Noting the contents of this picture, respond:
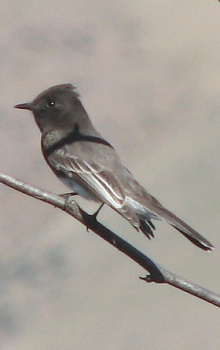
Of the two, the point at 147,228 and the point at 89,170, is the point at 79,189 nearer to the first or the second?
the point at 89,170

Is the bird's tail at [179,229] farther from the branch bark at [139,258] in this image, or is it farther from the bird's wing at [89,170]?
the branch bark at [139,258]

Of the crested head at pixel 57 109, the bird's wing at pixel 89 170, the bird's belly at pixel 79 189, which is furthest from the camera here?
the crested head at pixel 57 109

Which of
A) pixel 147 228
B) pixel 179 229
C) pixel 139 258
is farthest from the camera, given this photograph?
pixel 147 228

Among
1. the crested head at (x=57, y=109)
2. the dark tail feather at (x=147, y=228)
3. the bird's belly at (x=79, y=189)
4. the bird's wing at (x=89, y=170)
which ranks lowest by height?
the dark tail feather at (x=147, y=228)

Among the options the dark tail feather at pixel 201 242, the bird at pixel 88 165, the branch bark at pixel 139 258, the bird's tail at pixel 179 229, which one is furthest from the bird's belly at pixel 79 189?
the branch bark at pixel 139 258

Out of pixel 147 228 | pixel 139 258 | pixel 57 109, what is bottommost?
pixel 139 258

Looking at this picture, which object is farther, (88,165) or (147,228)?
(88,165)

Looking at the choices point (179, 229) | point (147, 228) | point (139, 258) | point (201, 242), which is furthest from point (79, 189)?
point (139, 258)

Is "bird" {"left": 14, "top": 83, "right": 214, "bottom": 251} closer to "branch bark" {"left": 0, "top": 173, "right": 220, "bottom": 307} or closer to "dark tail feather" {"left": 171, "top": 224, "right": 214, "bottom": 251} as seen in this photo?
"dark tail feather" {"left": 171, "top": 224, "right": 214, "bottom": 251}
